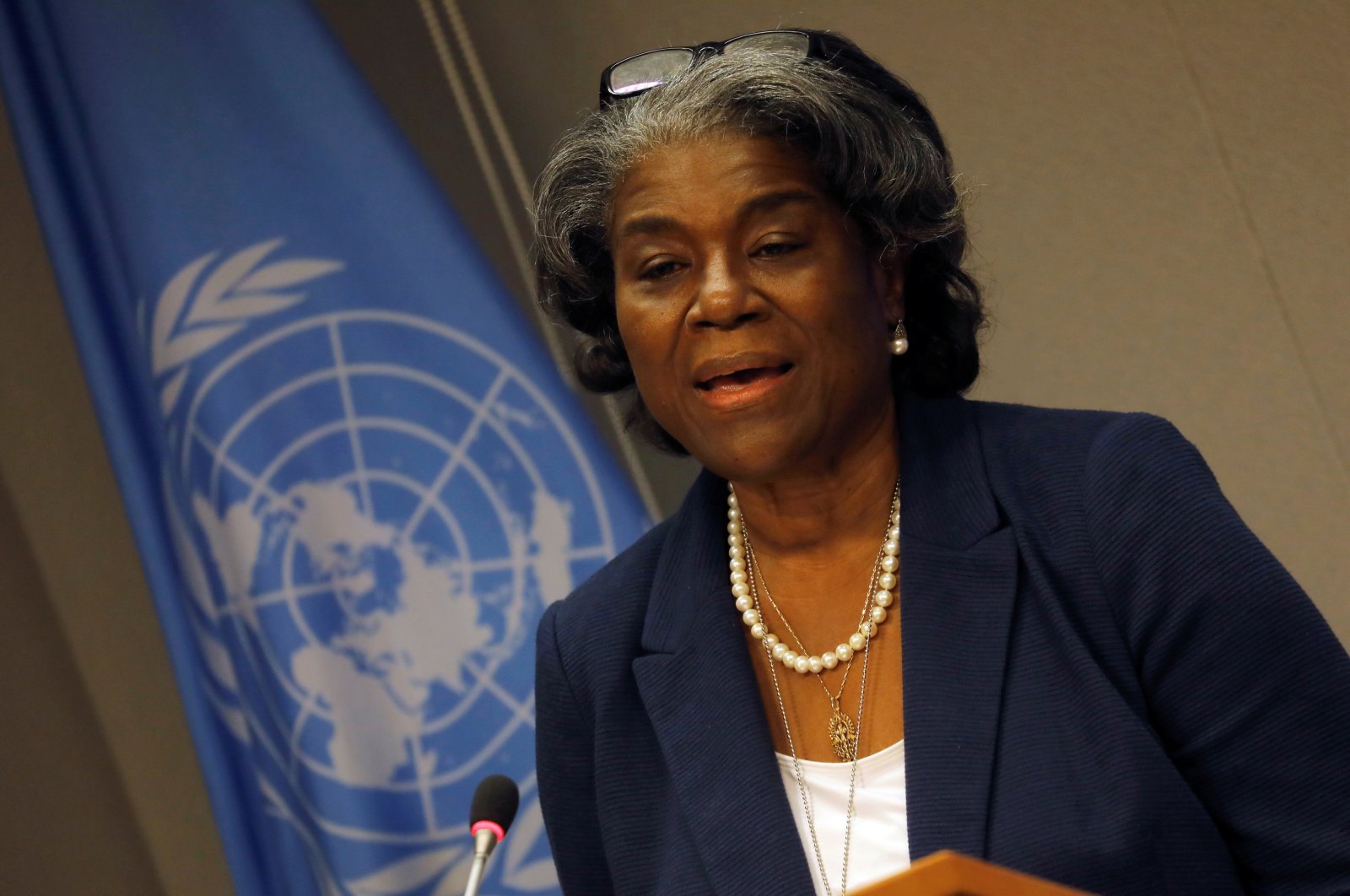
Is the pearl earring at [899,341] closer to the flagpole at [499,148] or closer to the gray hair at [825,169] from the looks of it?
the gray hair at [825,169]

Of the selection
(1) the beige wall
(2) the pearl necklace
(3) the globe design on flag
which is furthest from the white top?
(1) the beige wall

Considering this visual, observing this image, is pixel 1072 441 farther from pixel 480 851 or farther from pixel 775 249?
pixel 480 851

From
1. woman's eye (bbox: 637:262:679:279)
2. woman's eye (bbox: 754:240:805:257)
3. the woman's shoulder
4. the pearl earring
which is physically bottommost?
the woman's shoulder

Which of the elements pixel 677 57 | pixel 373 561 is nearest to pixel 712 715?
pixel 677 57

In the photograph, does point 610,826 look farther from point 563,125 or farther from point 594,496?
point 563,125

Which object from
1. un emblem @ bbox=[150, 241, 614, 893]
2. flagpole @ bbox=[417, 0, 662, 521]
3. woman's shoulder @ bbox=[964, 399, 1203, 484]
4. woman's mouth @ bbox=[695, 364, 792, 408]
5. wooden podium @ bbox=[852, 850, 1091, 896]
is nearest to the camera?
wooden podium @ bbox=[852, 850, 1091, 896]

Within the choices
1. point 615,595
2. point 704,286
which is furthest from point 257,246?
point 704,286

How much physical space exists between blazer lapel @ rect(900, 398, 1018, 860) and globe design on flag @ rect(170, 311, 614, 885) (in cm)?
105

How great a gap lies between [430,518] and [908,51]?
135cm

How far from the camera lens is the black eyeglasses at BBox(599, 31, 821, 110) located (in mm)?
1582

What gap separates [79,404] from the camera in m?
3.04

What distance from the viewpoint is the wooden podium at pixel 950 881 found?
2.22ft

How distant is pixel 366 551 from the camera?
249cm

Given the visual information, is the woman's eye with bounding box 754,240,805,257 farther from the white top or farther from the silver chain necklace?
the white top
